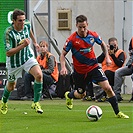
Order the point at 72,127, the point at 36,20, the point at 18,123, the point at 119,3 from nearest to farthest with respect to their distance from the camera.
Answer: the point at 72,127, the point at 18,123, the point at 36,20, the point at 119,3

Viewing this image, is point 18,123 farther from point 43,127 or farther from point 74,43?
point 74,43

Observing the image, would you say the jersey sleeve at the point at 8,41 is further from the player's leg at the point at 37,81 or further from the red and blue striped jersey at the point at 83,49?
the red and blue striped jersey at the point at 83,49

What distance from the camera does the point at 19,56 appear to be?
1352cm

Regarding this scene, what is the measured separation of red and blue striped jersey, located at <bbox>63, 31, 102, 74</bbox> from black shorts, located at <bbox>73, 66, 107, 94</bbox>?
90 millimetres

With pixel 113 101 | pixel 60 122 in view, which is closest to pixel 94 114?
pixel 60 122

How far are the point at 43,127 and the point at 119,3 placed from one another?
15622mm

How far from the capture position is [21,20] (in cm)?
1320

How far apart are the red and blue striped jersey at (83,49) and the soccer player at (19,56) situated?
30.7 inches

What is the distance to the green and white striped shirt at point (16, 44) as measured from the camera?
43.6 feet

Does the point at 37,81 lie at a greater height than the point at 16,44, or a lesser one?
lesser

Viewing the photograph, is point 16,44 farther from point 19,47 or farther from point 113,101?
point 113,101

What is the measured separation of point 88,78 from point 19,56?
143 cm

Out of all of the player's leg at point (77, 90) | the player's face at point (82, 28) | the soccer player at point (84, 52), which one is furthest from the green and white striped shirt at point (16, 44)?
the player's face at point (82, 28)

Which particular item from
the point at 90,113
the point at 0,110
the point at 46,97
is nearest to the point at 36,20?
the point at 46,97
